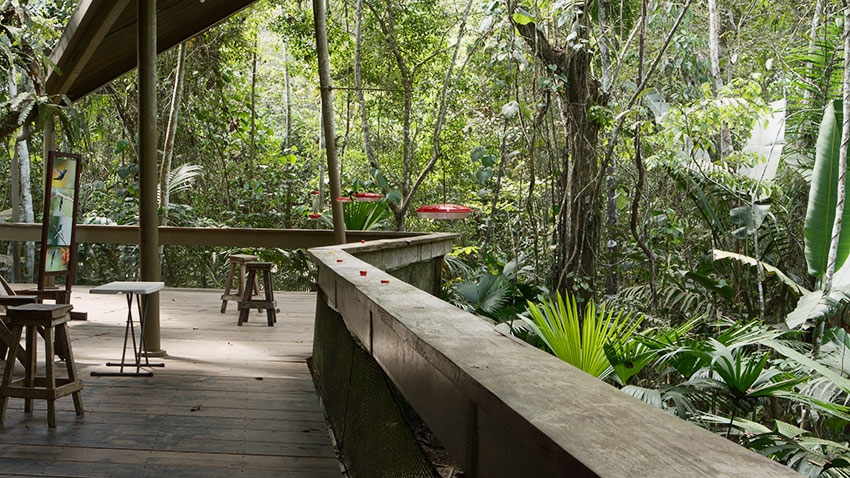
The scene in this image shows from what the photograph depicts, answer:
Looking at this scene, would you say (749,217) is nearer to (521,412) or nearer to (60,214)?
(60,214)

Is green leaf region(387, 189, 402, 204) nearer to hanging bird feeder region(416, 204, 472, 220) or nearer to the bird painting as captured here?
hanging bird feeder region(416, 204, 472, 220)

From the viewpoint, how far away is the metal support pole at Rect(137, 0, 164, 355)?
4.66 meters

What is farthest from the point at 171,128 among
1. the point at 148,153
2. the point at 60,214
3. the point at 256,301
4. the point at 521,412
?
the point at 521,412

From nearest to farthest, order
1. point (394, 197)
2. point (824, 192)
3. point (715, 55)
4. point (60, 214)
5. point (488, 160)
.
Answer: point (60, 214), point (824, 192), point (715, 55), point (488, 160), point (394, 197)

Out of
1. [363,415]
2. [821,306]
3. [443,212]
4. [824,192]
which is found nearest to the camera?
[363,415]

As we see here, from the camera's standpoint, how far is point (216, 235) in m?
7.21

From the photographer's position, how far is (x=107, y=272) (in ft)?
41.4

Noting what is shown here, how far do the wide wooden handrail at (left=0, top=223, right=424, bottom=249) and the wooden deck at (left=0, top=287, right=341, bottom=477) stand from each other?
154 centimetres

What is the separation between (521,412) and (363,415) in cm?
155

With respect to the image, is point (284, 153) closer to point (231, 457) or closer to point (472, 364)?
point (231, 457)

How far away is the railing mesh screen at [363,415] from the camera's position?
1.86 m

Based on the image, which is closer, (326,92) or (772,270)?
(326,92)

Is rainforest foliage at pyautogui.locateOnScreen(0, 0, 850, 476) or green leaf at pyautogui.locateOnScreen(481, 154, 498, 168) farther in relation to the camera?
green leaf at pyautogui.locateOnScreen(481, 154, 498, 168)

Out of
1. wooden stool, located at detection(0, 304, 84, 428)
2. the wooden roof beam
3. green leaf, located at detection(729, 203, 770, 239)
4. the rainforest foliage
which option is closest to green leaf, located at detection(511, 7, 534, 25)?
the rainforest foliage
